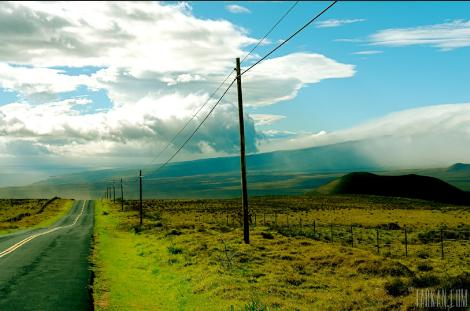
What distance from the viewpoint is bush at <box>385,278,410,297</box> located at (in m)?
16.4

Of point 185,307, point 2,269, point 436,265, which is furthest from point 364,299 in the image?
point 2,269

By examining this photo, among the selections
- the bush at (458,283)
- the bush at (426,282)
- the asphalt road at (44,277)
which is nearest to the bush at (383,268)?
the bush at (426,282)

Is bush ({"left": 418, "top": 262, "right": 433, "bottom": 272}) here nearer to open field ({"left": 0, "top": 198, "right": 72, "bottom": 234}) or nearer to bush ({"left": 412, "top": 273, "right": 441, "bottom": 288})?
bush ({"left": 412, "top": 273, "right": 441, "bottom": 288})

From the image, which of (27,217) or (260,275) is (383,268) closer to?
(260,275)

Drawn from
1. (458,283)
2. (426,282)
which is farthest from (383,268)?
(458,283)

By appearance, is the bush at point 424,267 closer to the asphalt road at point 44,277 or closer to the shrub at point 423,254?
the shrub at point 423,254

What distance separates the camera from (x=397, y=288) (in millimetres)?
16766

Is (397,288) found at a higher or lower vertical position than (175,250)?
higher

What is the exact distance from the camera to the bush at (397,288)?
16438mm

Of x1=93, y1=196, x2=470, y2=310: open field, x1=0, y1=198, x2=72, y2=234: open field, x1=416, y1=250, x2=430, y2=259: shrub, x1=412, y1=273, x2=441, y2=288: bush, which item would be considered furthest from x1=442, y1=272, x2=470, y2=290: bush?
x1=0, y1=198, x2=72, y2=234: open field

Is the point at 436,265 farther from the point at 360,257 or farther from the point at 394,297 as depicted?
the point at 394,297

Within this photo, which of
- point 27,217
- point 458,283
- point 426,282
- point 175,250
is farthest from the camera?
point 27,217

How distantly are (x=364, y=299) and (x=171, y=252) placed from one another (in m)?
14.5

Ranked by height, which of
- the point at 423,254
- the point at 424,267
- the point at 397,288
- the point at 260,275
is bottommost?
the point at 423,254
